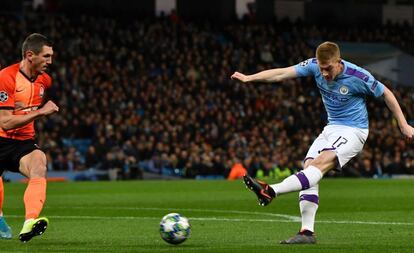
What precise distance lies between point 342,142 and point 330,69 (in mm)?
885

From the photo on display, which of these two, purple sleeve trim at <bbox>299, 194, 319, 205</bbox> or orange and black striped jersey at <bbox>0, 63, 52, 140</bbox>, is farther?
purple sleeve trim at <bbox>299, 194, 319, 205</bbox>

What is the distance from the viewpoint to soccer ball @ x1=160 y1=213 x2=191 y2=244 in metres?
11.6

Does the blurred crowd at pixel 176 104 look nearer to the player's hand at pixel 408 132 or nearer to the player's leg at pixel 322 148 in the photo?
the player's leg at pixel 322 148

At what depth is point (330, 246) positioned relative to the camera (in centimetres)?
1139

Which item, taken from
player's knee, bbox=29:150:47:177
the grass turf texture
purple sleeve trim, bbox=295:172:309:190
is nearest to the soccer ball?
the grass turf texture

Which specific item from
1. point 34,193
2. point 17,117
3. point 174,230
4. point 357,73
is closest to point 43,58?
point 17,117

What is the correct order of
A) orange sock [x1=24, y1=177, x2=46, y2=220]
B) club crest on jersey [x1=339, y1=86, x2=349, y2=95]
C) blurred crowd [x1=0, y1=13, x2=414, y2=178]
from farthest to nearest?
blurred crowd [x1=0, y1=13, x2=414, y2=178]
club crest on jersey [x1=339, y1=86, x2=349, y2=95]
orange sock [x1=24, y1=177, x2=46, y2=220]

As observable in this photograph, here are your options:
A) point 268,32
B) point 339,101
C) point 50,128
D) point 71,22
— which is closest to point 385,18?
point 268,32

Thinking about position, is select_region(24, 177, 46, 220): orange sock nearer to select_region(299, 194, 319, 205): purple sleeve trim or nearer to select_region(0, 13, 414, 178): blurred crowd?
select_region(299, 194, 319, 205): purple sleeve trim

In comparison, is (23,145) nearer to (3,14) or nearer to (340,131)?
(340,131)

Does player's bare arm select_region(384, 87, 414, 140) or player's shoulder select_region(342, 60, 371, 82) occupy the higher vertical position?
player's shoulder select_region(342, 60, 371, 82)

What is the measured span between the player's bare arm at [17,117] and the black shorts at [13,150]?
408mm

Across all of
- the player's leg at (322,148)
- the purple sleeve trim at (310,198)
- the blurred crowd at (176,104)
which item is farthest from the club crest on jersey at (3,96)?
the blurred crowd at (176,104)

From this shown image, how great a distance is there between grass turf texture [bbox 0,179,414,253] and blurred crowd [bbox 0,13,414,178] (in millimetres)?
4784
